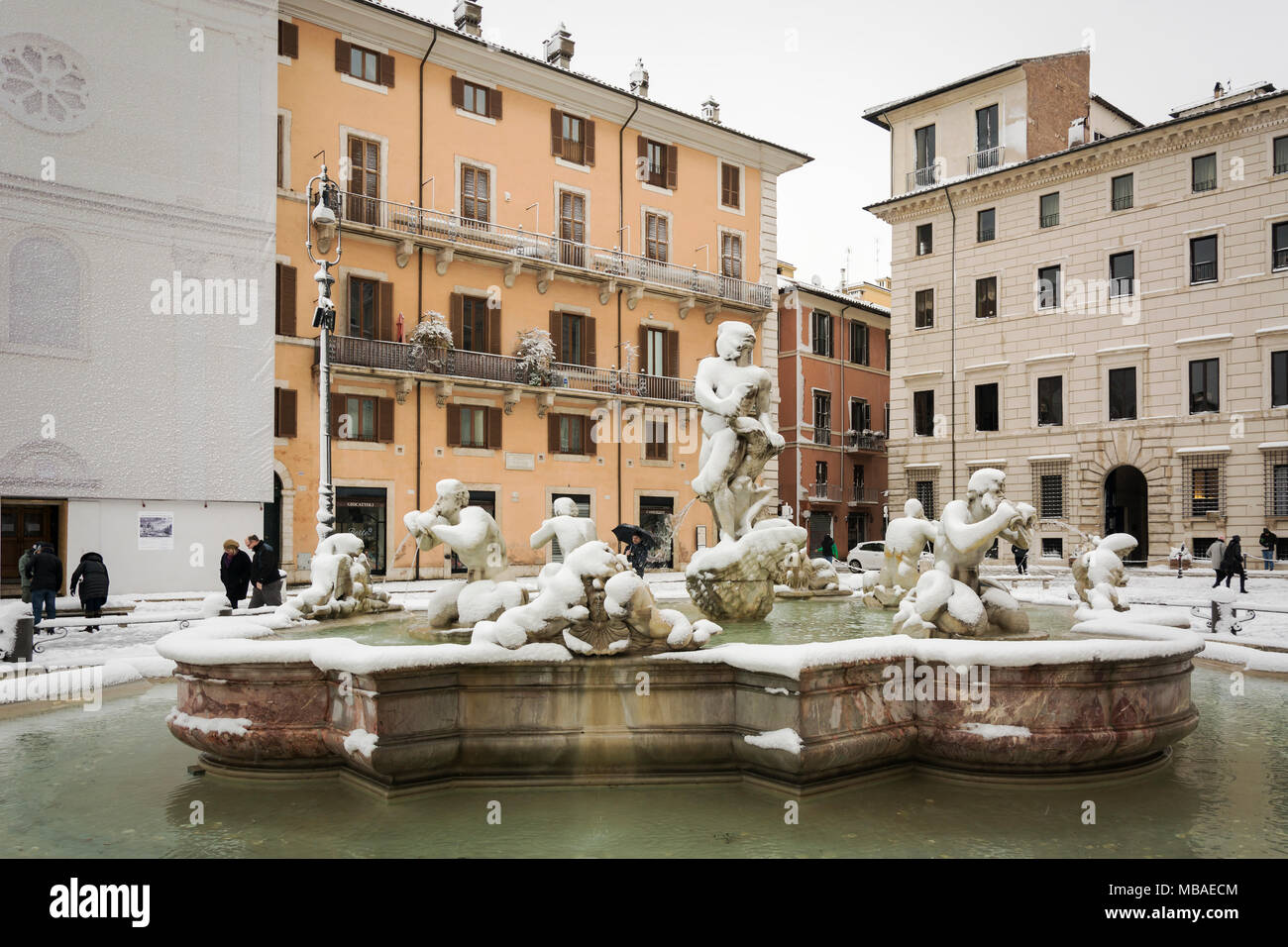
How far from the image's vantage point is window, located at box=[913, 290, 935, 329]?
35.1 metres

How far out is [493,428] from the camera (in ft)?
89.2

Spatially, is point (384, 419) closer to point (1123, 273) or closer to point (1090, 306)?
point (1090, 306)

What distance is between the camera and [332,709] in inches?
197

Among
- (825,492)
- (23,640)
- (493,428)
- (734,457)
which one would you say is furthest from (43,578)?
(825,492)

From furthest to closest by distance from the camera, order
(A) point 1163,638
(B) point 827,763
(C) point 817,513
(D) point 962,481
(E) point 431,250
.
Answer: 1. (C) point 817,513
2. (D) point 962,481
3. (E) point 431,250
4. (A) point 1163,638
5. (B) point 827,763

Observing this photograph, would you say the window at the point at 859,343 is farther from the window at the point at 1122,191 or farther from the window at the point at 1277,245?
the window at the point at 1277,245

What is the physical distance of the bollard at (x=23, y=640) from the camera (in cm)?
921

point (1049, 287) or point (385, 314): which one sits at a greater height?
point (1049, 287)

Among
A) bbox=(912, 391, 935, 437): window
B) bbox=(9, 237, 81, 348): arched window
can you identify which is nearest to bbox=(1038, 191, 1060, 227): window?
bbox=(912, 391, 935, 437): window

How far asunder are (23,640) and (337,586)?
13.6 feet
